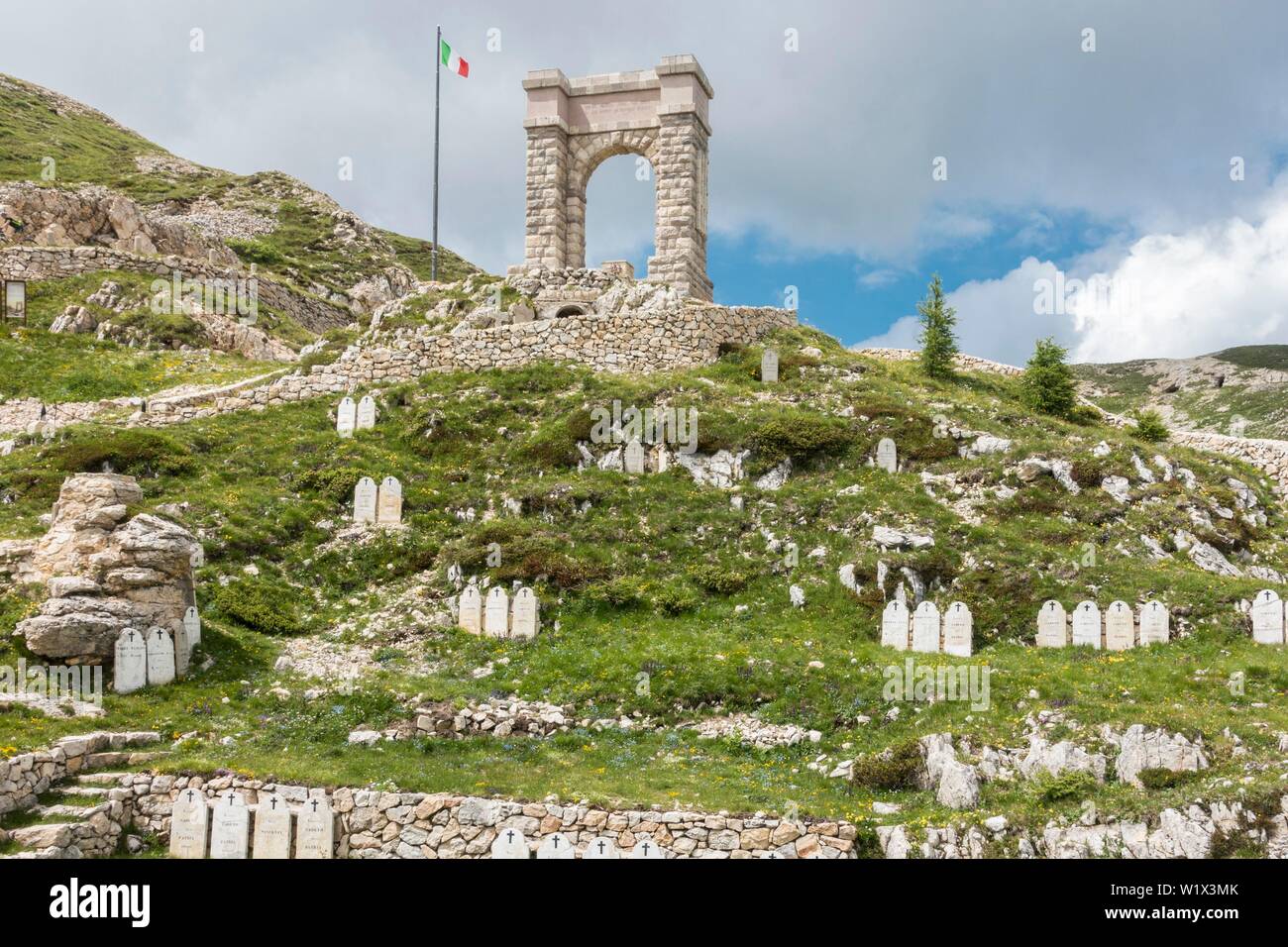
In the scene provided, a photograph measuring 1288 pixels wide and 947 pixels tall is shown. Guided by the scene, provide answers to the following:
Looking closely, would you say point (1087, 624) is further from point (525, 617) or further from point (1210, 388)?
point (1210, 388)

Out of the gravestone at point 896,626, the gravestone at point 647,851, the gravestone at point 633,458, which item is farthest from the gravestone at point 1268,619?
the gravestone at point 633,458

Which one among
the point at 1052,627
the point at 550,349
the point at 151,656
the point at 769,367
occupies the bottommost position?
the point at 151,656

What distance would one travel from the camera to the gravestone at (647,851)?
17766 millimetres

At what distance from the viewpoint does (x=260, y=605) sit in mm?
28047

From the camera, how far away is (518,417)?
38.7 metres

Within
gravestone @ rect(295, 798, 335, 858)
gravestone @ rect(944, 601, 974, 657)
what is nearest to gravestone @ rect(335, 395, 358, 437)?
gravestone @ rect(295, 798, 335, 858)

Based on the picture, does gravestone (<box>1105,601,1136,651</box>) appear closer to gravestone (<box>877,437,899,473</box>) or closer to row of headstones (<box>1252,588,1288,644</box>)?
row of headstones (<box>1252,588,1288,644</box>)

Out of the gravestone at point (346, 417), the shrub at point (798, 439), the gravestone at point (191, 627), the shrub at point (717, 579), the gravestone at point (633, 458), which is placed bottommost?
the gravestone at point (191, 627)

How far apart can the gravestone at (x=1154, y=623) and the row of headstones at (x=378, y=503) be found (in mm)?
20977

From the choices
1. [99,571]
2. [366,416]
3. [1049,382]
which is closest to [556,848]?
[99,571]

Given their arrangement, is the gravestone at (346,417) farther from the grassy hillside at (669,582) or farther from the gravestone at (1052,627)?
the gravestone at (1052,627)

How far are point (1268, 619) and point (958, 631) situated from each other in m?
7.29

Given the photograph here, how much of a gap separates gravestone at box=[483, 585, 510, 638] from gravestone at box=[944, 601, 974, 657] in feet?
36.7

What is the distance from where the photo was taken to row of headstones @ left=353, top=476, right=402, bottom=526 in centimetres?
3275
